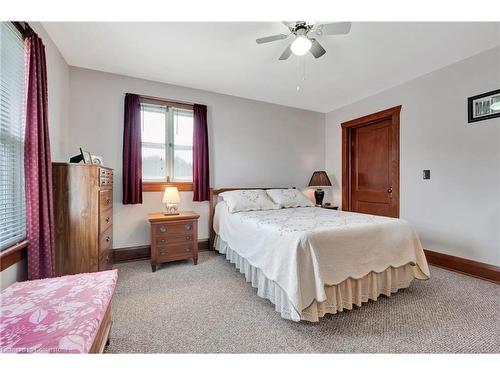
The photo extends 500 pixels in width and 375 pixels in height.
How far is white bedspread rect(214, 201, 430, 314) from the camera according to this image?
1.55 m

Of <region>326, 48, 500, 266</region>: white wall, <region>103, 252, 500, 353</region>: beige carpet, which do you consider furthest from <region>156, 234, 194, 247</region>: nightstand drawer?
<region>326, 48, 500, 266</region>: white wall

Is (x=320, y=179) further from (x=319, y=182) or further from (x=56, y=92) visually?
(x=56, y=92)

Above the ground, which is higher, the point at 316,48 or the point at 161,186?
the point at 316,48

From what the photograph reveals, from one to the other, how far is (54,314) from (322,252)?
158 centimetres

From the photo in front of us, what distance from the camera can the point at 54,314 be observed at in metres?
0.98

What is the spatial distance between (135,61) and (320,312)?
10.6 ft

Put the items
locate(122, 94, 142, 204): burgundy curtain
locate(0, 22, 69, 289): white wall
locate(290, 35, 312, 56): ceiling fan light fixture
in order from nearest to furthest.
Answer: locate(290, 35, 312, 56): ceiling fan light fixture, locate(0, 22, 69, 289): white wall, locate(122, 94, 142, 204): burgundy curtain

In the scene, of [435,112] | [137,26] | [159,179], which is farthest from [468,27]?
[159,179]

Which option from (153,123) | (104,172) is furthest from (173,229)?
(153,123)

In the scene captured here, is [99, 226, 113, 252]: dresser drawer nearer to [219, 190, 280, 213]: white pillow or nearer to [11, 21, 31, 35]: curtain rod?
[219, 190, 280, 213]: white pillow

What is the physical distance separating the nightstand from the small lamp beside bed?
7.75ft

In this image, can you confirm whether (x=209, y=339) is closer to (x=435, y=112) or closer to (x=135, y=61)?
(x=135, y=61)

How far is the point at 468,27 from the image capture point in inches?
79.4

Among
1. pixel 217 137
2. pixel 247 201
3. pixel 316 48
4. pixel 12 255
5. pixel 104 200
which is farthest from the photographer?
pixel 217 137
